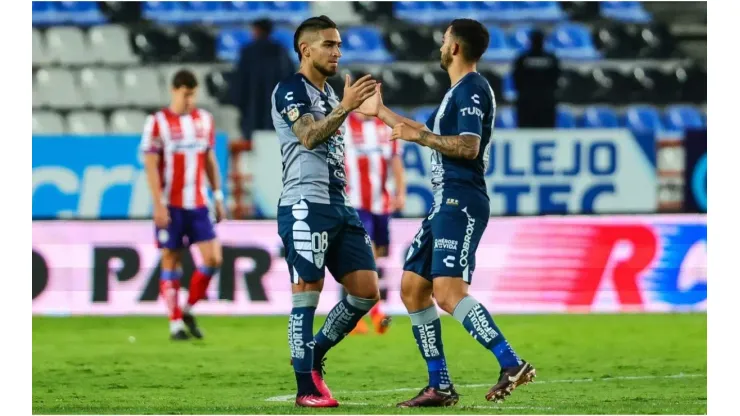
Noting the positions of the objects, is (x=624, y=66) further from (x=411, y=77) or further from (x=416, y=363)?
(x=416, y=363)

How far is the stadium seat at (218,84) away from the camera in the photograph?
16188 mm

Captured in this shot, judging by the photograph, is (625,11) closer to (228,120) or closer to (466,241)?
(228,120)

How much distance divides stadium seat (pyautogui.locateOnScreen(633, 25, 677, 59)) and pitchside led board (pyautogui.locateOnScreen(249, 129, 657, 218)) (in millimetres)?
4068

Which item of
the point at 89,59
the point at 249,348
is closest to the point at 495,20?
the point at 89,59

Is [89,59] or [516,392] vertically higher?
[89,59]

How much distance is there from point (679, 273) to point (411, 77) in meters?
4.88

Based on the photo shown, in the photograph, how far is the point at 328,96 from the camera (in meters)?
6.43

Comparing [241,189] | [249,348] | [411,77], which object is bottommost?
[249,348]

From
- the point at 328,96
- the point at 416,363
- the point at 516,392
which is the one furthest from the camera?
the point at 416,363

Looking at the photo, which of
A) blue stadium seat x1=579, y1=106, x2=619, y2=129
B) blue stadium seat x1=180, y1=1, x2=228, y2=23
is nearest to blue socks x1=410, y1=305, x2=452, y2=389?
blue stadium seat x1=579, y1=106, x2=619, y2=129

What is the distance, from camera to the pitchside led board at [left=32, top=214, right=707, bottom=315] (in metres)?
12.1

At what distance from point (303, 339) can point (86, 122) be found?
10294 millimetres

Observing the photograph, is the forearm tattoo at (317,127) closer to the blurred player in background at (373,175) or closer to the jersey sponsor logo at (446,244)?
the jersey sponsor logo at (446,244)

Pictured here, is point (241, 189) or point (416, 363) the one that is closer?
point (416, 363)
